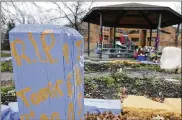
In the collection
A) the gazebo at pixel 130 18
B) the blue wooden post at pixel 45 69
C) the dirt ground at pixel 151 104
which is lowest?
the dirt ground at pixel 151 104

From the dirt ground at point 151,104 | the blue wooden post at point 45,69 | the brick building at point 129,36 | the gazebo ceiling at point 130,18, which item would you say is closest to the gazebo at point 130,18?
the gazebo ceiling at point 130,18

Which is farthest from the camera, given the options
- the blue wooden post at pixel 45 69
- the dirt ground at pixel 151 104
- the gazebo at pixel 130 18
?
the gazebo at pixel 130 18

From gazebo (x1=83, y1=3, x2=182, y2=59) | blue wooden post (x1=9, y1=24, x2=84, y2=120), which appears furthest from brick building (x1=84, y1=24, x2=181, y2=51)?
blue wooden post (x1=9, y1=24, x2=84, y2=120)

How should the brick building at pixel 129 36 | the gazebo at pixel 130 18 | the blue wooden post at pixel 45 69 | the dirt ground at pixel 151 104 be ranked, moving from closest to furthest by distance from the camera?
the blue wooden post at pixel 45 69 → the dirt ground at pixel 151 104 → the gazebo at pixel 130 18 → the brick building at pixel 129 36

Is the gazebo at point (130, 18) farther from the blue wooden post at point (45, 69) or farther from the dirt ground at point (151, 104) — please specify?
the blue wooden post at point (45, 69)

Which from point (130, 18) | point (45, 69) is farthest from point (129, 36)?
point (45, 69)

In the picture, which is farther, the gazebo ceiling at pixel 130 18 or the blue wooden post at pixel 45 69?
the gazebo ceiling at pixel 130 18

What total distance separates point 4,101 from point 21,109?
6.87 ft

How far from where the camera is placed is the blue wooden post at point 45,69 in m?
1.83

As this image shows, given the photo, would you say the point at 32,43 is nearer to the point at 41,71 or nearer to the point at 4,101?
the point at 41,71

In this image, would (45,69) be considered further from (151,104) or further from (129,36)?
(129,36)

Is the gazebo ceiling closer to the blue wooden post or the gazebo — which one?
the gazebo

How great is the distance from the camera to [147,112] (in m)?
3.32

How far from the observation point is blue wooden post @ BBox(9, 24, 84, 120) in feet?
6.00
